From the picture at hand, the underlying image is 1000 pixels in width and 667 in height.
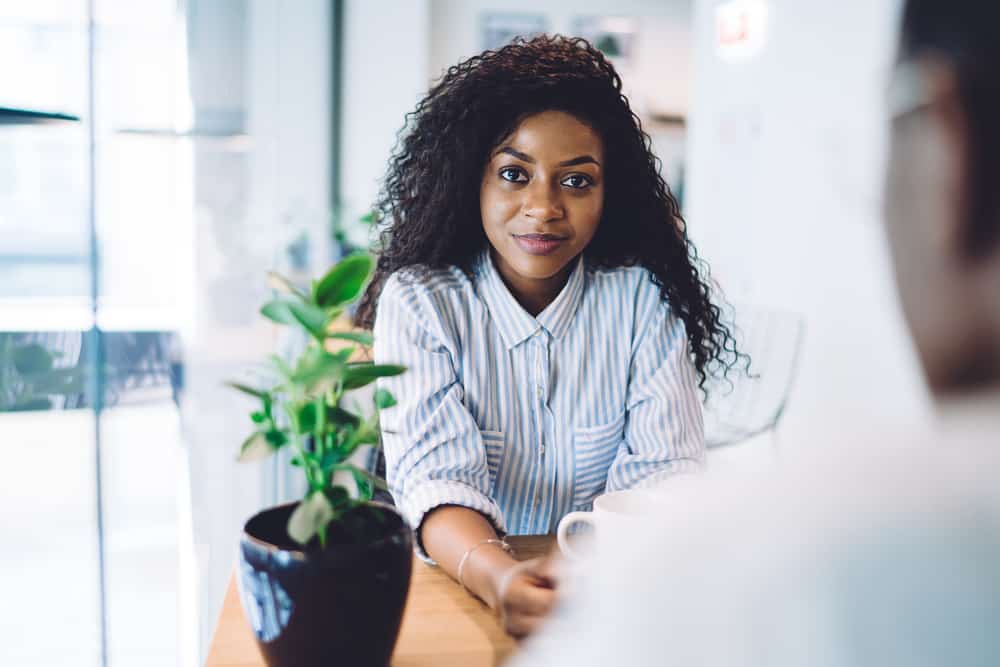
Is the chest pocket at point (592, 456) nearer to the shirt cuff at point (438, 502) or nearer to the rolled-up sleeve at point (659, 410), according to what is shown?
the rolled-up sleeve at point (659, 410)

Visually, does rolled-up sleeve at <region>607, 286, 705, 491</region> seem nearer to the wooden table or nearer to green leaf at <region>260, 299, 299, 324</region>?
the wooden table

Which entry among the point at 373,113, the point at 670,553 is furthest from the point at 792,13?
the point at 670,553

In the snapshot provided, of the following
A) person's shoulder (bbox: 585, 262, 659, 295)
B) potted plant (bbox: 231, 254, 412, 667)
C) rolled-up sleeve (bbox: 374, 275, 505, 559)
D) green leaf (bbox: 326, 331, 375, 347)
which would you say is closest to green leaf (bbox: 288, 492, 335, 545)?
potted plant (bbox: 231, 254, 412, 667)

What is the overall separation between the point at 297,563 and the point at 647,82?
6186 mm

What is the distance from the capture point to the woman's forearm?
83 centimetres

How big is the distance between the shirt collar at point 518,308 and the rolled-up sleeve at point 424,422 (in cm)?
9

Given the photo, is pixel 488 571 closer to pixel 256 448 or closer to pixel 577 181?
pixel 256 448

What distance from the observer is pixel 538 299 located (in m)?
1.25

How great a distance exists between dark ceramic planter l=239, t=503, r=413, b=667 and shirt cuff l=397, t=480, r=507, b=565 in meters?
0.31

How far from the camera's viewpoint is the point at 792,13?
337cm

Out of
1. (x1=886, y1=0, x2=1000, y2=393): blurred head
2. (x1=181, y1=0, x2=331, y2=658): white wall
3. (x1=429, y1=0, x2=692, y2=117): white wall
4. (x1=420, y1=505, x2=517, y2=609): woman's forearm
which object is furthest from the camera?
(x1=429, y1=0, x2=692, y2=117): white wall

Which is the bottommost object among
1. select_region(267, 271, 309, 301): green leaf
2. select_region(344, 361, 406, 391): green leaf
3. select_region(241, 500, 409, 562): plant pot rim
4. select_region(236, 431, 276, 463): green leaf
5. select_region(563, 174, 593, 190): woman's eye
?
select_region(241, 500, 409, 562): plant pot rim

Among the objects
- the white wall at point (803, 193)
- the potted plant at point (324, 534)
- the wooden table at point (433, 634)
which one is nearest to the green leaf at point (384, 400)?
the potted plant at point (324, 534)

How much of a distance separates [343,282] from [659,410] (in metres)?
0.61
